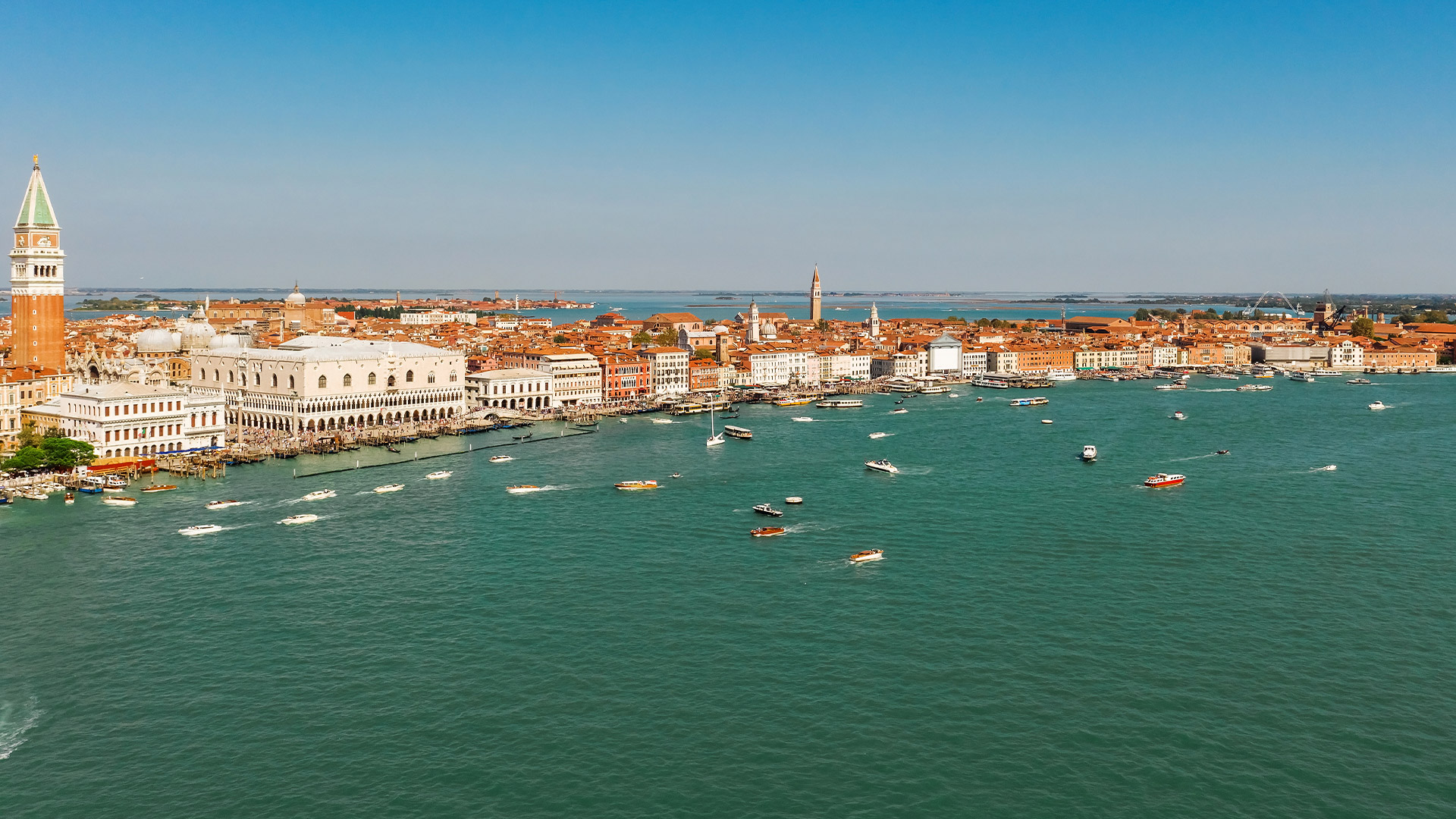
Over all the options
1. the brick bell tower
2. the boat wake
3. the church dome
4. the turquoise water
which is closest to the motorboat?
the turquoise water

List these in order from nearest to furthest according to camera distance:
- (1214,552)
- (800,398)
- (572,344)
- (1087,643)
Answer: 1. (1087,643)
2. (1214,552)
3. (800,398)
4. (572,344)

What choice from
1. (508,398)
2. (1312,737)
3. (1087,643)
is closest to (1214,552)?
(1087,643)

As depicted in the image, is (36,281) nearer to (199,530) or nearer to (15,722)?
(199,530)

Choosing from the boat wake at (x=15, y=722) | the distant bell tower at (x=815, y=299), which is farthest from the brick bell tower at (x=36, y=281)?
the distant bell tower at (x=815, y=299)

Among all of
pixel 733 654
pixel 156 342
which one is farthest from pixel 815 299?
pixel 733 654

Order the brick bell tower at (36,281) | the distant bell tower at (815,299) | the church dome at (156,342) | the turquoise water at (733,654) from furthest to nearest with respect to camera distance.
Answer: the distant bell tower at (815,299) → the church dome at (156,342) → the brick bell tower at (36,281) → the turquoise water at (733,654)

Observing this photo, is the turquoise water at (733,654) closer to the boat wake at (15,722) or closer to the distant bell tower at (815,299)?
the boat wake at (15,722)

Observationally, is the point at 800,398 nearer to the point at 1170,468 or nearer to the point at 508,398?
the point at 508,398
